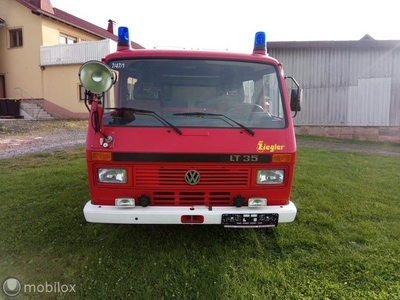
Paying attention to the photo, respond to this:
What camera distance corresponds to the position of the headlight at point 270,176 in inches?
127

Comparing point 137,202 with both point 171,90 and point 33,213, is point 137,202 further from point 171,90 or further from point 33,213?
point 33,213

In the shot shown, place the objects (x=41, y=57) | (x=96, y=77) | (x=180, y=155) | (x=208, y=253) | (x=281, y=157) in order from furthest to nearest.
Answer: (x=41, y=57) → (x=208, y=253) → (x=281, y=157) → (x=180, y=155) → (x=96, y=77)

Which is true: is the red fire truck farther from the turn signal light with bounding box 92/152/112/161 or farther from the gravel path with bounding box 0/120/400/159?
the gravel path with bounding box 0/120/400/159

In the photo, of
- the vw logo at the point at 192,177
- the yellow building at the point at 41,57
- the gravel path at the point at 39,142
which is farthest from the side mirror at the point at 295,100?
the yellow building at the point at 41,57

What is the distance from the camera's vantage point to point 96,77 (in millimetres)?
2932

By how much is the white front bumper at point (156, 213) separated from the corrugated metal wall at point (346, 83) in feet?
34.4

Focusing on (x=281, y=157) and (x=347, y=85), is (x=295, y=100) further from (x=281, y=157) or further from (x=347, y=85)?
(x=347, y=85)

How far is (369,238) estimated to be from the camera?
3.77 meters

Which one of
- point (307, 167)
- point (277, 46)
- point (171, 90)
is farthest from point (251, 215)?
point (277, 46)

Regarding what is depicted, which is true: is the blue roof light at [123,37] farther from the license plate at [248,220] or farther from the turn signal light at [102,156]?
the license plate at [248,220]

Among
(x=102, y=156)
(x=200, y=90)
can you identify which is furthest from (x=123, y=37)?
(x=102, y=156)

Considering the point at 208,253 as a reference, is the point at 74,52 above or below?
above

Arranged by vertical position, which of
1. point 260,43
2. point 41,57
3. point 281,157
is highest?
point 41,57

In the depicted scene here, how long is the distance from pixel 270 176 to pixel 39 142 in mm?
10279
